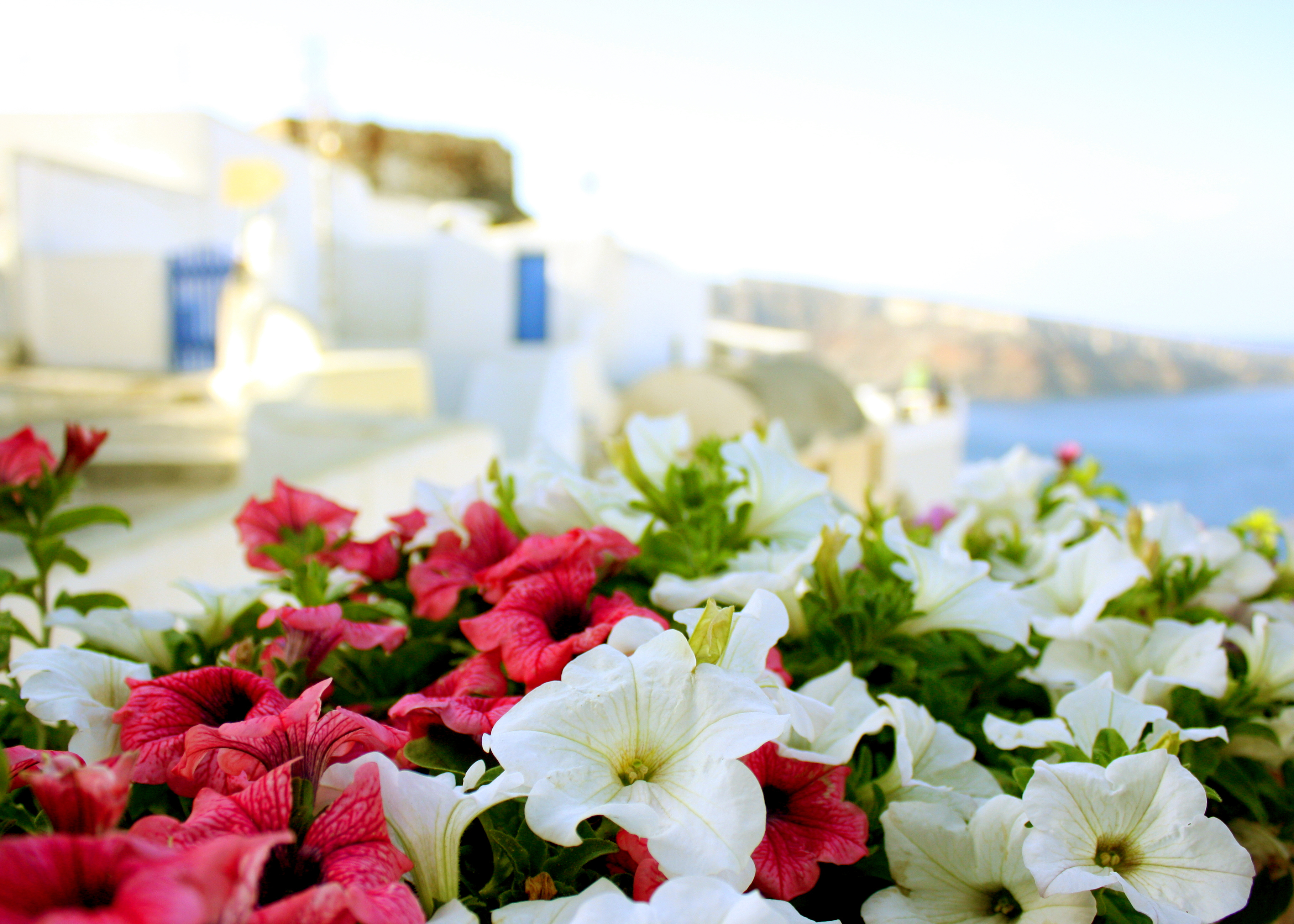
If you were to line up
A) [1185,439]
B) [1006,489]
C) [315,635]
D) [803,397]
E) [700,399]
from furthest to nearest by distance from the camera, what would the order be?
A: [1185,439], [803,397], [700,399], [1006,489], [315,635]

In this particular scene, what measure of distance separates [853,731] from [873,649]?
0.13m

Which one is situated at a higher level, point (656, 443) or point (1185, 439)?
point (656, 443)

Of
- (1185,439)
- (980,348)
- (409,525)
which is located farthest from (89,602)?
(980,348)

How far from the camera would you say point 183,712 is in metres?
0.51

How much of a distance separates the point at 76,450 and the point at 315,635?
1.13ft

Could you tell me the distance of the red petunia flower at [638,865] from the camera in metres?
0.42

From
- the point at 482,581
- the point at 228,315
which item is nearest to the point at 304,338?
the point at 228,315

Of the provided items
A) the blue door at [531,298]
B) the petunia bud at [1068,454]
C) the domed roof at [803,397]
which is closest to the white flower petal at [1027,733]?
the petunia bud at [1068,454]

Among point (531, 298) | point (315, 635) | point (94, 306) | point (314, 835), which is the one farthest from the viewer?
point (531, 298)

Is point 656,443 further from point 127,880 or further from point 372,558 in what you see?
point 127,880

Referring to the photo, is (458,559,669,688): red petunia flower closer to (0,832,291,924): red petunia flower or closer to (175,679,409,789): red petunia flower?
(175,679,409,789): red petunia flower

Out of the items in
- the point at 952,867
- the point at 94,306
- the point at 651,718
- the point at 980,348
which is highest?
the point at 651,718

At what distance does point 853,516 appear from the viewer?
2.40ft

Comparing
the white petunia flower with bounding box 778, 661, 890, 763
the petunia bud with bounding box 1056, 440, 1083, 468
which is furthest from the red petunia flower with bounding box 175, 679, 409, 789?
the petunia bud with bounding box 1056, 440, 1083, 468
